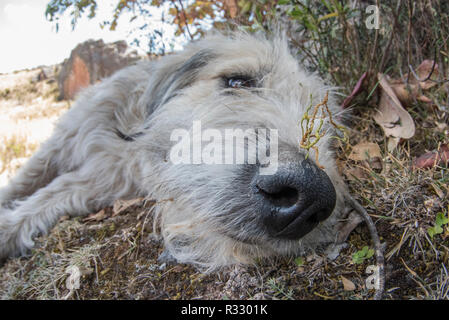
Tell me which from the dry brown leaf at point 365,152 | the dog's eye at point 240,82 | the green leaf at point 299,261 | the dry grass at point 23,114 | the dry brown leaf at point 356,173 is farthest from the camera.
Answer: the dry grass at point 23,114

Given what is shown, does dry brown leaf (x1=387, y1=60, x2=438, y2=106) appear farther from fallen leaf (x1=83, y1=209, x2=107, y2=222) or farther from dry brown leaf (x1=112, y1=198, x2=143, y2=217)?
fallen leaf (x1=83, y1=209, x2=107, y2=222)

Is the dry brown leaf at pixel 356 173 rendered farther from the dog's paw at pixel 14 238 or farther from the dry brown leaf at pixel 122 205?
the dog's paw at pixel 14 238

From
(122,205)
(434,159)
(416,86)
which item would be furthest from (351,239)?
(122,205)

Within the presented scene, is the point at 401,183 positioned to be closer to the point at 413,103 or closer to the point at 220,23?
the point at 413,103

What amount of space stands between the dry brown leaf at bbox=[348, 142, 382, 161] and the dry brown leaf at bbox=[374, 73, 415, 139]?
20cm

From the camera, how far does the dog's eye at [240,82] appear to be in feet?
Answer: 9.54

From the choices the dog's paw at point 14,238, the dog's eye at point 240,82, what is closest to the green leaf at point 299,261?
the dog's eye at point 240,82

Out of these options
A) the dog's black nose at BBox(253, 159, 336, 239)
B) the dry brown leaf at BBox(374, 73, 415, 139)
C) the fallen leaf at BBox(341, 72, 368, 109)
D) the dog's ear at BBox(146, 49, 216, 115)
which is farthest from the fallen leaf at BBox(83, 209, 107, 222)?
the dry brown leaf at BBox(374, 73, 415, 139)

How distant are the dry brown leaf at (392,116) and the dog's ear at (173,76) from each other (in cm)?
158

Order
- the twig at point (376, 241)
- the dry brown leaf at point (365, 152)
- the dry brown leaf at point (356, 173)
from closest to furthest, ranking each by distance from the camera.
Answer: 1. the twig at point (376, 241)
2. the dry brown leaf at point (356, 173)
3. the dry brown leaf at point (365, 152)

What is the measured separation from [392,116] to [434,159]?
724 mm

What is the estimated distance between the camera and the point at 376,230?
1.98m

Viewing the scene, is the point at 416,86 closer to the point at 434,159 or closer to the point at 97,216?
the point at 434,159
